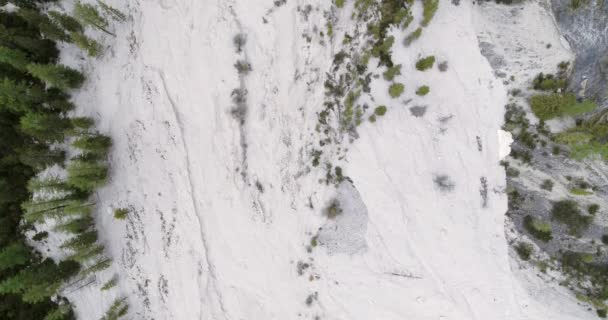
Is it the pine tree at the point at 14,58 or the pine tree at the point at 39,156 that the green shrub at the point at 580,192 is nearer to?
the pine tree at the point at 39,156

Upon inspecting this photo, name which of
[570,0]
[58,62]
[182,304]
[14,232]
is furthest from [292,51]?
[14,232]

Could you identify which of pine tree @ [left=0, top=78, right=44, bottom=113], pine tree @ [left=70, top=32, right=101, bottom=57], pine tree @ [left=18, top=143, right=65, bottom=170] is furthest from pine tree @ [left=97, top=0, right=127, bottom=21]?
pine tree @ [left=18, top=143, right=65, bottom=170]

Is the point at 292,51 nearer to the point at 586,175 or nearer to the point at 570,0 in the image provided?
the point at 570,0

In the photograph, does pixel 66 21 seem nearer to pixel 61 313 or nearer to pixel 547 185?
pixel 61 313

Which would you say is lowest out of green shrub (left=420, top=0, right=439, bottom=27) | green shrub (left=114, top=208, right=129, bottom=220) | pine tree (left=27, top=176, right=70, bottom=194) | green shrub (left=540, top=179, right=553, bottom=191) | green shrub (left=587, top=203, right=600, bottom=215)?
green shrub (left=587, top=203, right=600, bottom=215)

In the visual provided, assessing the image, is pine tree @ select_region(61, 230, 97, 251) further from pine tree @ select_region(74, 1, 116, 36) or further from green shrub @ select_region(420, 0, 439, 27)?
green shrub @ select_region(420, 0, 439, 27)

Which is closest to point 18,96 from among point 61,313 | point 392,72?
point 61,313
